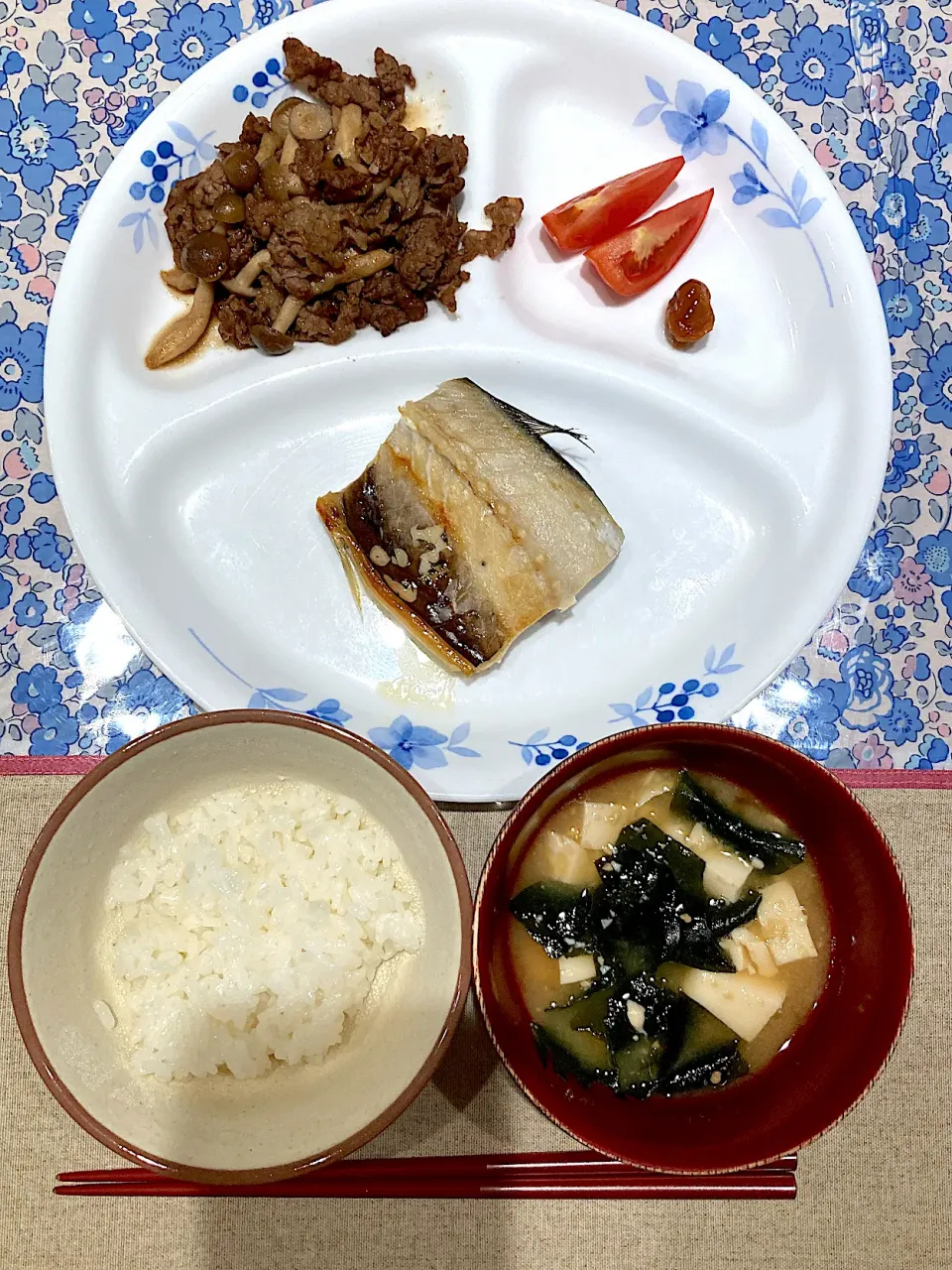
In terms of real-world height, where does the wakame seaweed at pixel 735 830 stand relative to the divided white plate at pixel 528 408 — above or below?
below

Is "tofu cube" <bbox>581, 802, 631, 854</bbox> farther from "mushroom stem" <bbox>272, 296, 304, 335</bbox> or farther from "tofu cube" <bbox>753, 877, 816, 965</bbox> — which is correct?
"mushroom stem" <bbox>272, 296, 304, 335</bbox>

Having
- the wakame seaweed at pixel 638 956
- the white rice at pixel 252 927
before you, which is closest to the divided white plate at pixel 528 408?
the white rice at pixel 252 927

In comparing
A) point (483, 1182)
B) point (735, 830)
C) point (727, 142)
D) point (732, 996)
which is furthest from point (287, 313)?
point (483, 1182)

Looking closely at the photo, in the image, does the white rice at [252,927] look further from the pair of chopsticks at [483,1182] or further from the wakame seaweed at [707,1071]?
the wakame seaweed at [707,1071]

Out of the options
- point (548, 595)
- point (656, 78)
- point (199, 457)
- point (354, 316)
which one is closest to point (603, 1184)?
point (548, 595)

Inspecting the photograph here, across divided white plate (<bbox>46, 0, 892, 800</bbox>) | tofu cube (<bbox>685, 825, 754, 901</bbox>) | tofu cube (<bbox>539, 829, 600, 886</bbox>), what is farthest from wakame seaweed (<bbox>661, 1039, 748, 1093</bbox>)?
divided white plate (<bbox>46, 0, 892, 800</bbox>)

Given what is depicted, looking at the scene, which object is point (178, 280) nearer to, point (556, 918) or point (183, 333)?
point (183, 333)

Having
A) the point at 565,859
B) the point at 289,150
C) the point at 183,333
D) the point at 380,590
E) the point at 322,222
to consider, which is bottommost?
the point at 565,859

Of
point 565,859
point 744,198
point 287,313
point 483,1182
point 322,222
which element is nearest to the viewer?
point 565,859
